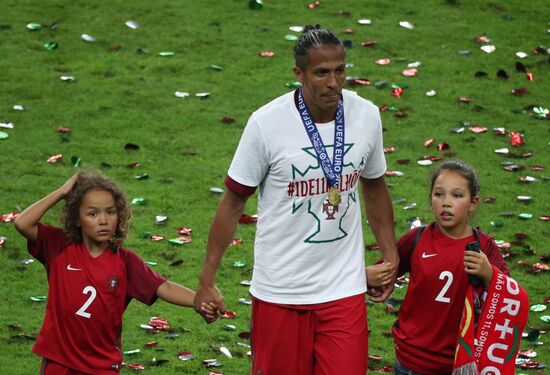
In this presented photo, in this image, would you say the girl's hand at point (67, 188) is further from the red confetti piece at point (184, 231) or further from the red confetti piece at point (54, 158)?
the red confetti piece at point (54, 158)

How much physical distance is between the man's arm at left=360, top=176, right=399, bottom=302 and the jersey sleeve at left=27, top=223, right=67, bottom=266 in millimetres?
1507

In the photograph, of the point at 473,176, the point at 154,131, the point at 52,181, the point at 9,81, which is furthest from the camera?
the point at 9,81

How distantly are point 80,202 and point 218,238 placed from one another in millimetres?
770

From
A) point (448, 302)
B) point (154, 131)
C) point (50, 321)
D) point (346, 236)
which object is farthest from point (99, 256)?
point (154, 131)

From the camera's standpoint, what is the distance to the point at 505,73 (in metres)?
13.0

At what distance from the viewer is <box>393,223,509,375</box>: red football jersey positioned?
6.01 meters

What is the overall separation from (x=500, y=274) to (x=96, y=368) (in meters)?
1.95

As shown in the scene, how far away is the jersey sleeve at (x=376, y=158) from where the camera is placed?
230 inches

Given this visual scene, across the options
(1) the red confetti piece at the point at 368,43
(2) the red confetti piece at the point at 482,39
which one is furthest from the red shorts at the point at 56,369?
(2) the red confetti piece at the point at 482,39

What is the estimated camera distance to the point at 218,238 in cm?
584

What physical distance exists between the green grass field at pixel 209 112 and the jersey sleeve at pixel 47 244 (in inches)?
63.3

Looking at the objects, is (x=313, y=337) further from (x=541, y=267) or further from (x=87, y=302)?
(x=541, y=267)

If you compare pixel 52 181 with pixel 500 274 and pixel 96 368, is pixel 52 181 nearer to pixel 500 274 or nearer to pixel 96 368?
pixel 96 368

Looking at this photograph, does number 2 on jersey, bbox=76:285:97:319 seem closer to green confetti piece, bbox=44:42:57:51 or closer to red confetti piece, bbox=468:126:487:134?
red confetti piece, bbox=468:126:487:134
